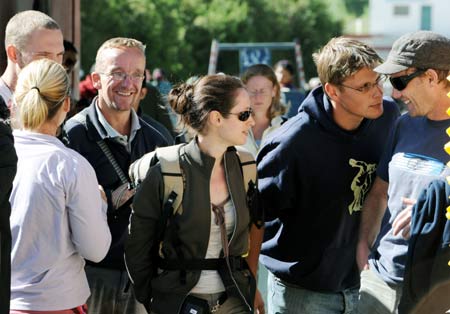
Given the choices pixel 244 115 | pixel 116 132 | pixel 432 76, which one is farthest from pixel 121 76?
pixel 432 76

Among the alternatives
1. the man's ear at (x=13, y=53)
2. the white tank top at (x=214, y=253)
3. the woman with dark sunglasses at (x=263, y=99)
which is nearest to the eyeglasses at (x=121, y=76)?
the man's ear at (x=13, y=53)

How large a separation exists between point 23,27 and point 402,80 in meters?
2.05

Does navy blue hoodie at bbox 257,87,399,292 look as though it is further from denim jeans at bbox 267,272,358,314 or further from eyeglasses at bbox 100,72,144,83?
eyeglasses at bbox 100,72,144,83

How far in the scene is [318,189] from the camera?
4.33m

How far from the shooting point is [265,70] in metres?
7.33

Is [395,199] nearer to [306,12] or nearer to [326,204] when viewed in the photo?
[326,204]

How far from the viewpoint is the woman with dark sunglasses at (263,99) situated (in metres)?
7.18

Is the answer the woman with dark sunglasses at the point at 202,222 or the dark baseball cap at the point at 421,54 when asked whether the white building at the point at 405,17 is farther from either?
the woman with dark sunglasses at the point at 202,222

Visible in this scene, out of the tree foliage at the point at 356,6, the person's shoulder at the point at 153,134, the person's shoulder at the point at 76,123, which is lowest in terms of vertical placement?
the person's shoulder at the point at 153,134

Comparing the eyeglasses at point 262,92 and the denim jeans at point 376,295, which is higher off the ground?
the eyeglasses at point 262,92

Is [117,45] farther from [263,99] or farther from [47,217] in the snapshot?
[263,99]

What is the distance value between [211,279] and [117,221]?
77cm

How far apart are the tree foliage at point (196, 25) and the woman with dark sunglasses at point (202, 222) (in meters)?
26.7

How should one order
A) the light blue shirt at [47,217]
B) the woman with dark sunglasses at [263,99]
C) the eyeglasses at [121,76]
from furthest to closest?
1. the woman with dark sunglasses at [263,99]
2. the eyeglasses at [121,76]
3. the light blue shirt at [47,217]
